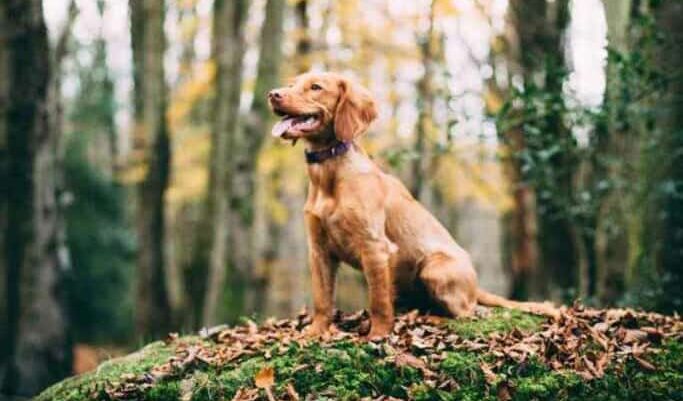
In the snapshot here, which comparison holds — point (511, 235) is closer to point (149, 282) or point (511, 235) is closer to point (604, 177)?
point (604, 177)

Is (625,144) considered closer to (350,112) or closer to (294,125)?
(350,112)

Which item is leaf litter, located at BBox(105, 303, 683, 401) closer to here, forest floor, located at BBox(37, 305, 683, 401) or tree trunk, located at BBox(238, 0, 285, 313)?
forest floor, located at BBox(37, 305, 683, 401)

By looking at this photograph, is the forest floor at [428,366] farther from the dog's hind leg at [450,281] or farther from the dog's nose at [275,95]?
the dog's nose at [275,95]

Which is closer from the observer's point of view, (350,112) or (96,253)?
(350,112)

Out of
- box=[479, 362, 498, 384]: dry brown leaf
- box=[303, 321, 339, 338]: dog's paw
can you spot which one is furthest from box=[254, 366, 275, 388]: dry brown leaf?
box=[479, 362, 498, 384]: dry brown leaf

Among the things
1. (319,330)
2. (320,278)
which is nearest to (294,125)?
(320,278)

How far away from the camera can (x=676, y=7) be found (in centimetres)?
858

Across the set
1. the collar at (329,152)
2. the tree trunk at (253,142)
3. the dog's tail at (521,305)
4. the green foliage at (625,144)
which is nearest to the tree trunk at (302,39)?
the tree trunk at (253,142)

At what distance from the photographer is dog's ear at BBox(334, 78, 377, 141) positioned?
586cm

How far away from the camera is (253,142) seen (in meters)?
14.6

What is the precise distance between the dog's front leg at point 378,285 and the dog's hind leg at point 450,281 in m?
0.43

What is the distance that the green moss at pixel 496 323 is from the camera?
6219 millimetres

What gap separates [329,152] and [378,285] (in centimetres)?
89

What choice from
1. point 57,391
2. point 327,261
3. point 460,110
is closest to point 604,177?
point 460,110
